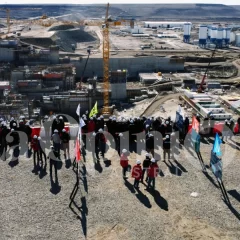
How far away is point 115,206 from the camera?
9812 millimetres

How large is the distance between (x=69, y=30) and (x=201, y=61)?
1494 inches

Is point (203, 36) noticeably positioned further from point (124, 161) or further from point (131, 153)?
point (124, 161)

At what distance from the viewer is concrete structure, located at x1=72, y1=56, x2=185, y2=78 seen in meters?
47.4

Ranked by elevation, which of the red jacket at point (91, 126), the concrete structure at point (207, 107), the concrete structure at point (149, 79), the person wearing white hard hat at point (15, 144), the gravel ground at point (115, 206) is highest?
the red jacket at point (91, 126)

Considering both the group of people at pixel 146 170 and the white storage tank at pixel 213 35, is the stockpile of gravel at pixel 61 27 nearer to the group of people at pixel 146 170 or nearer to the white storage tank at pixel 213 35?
the white storage tank at pixel 213 35

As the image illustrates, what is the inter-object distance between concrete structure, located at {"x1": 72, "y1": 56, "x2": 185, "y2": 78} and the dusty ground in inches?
→ 1416

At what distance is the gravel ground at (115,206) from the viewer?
8.81m

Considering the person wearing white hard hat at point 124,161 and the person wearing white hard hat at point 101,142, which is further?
the person wearing white hard hat at point 101,142

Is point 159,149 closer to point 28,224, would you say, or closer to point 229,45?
point 28,224

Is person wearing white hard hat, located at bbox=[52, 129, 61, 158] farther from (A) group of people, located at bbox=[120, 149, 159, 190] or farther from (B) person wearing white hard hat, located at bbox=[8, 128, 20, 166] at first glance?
(A) group of people, located at bbox=[120, 149, 159, 190]

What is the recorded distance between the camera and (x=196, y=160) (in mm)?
12477

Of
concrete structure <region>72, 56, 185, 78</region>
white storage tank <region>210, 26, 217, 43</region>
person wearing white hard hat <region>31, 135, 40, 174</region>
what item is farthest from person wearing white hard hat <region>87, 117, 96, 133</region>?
white storage tank <region>210, 26, 217, 43</region>

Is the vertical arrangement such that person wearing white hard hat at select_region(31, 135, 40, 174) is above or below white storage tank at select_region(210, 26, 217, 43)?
above

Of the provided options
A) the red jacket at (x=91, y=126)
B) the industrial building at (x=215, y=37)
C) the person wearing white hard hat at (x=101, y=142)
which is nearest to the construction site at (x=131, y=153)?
the person wearing white hard hat at (x=101, y=142)
